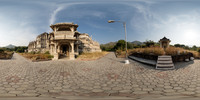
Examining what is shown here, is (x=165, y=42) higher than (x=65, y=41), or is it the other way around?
(x=65, y=41)

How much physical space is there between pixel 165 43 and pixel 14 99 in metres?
23.0

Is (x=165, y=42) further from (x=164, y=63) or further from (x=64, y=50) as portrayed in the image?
(x=64, y=50)

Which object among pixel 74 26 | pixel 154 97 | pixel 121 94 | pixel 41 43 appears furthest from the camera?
pixel 41 43

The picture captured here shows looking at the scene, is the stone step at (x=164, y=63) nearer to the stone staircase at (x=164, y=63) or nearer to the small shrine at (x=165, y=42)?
the stone staircase at (x=164, y=63)

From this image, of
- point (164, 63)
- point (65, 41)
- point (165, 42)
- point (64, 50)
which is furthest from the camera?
point (64, 50)

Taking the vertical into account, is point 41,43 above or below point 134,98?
above

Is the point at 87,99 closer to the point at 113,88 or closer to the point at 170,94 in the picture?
the point at 113,88

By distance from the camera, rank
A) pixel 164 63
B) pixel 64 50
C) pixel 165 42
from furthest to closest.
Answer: pixel 64 50 < pixel 165 42 < pixel 164 63

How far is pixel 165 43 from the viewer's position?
61.9 ft

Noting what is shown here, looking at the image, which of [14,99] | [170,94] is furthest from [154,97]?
[14,99]

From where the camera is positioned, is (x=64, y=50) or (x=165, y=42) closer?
(x=165, y=42)

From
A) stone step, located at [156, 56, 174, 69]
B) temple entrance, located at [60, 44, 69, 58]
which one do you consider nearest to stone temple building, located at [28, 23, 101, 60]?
temple entrance, located at [60, 44, 69, 58]

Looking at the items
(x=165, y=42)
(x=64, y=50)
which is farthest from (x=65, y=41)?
(x=165, y=42)

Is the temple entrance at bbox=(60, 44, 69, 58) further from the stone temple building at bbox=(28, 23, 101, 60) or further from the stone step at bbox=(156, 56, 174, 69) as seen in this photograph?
the stone step at bbox=(156, 56, 174, 69)
